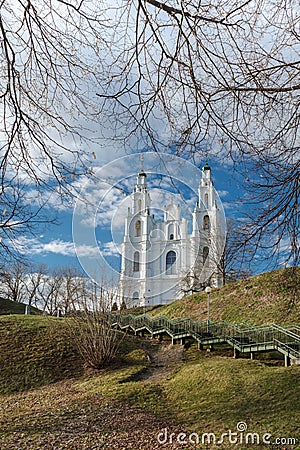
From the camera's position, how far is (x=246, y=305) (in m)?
21.5

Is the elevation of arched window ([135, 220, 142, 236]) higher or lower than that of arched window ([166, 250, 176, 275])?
higher

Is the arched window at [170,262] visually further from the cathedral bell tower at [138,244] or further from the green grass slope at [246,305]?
the green grass slope at [246,305]

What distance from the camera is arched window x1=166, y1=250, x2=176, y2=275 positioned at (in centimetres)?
3583

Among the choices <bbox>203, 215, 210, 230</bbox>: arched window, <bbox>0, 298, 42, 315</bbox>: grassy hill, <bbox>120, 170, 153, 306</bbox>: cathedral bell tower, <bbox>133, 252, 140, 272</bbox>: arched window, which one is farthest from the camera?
<bbox>133, 252, 140, 272</bbox>: arched window

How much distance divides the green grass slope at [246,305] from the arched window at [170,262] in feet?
29.5

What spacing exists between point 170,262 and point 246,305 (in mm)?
16200

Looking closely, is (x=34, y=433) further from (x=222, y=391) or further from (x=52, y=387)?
(x=52, y=387)

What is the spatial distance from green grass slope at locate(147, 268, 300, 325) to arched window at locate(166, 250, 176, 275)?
8981 mm

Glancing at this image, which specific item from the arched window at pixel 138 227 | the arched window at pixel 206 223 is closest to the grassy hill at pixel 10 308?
the arched window at pixel 138 227

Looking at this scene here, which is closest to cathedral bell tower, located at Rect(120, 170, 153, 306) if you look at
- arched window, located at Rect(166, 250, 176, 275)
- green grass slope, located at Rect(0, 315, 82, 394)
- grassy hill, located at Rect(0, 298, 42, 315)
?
arched window, located at Rect(166, 250, 176, 275)

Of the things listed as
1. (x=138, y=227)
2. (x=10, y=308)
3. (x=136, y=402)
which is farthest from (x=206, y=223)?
(x=136, y=402)

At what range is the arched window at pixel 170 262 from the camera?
118 ft

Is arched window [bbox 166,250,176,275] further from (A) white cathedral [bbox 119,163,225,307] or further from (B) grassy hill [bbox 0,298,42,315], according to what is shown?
(B) grassy hill [bbox 0,298,42,315]

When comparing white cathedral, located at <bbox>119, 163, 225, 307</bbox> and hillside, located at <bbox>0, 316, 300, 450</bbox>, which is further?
white cathedral, located at <bbox>119, 163, 225, 307</bbox>
